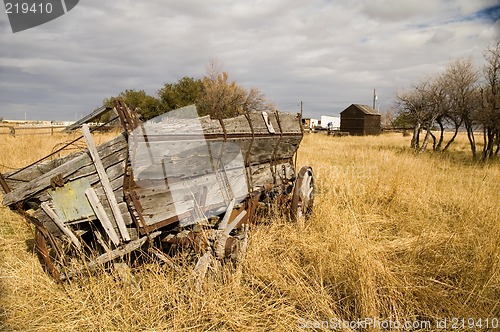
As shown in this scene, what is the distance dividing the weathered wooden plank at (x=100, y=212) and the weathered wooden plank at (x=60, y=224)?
32 centimetres

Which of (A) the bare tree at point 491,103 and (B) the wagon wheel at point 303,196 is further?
(A) the bare tree at point 491,103

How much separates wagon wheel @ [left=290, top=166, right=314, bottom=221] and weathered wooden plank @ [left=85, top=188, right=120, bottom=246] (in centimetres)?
230

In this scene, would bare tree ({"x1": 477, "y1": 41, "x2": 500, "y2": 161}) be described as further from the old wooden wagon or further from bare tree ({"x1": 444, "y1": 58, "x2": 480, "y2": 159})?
the old wooden wagon

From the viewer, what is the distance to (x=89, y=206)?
8.02 ft

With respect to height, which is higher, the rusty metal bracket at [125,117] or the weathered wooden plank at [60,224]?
the rusty metal bracket at [125,117]

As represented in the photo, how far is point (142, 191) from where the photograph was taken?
252 cm

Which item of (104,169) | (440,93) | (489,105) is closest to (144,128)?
(104,169)

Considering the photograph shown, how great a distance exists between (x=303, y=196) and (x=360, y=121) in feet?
105

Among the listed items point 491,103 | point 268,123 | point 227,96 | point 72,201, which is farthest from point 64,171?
point 227,96

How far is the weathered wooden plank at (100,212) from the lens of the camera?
7.86 feet

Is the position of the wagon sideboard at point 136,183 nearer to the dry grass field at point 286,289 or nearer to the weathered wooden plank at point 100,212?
the weathered wooden plank at point 100,212

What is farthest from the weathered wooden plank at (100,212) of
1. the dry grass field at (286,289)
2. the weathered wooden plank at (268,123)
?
the weathered wooden plank at (268,123)

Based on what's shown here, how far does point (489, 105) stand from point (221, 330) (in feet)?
47.8

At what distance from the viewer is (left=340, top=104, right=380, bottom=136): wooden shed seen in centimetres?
3359
